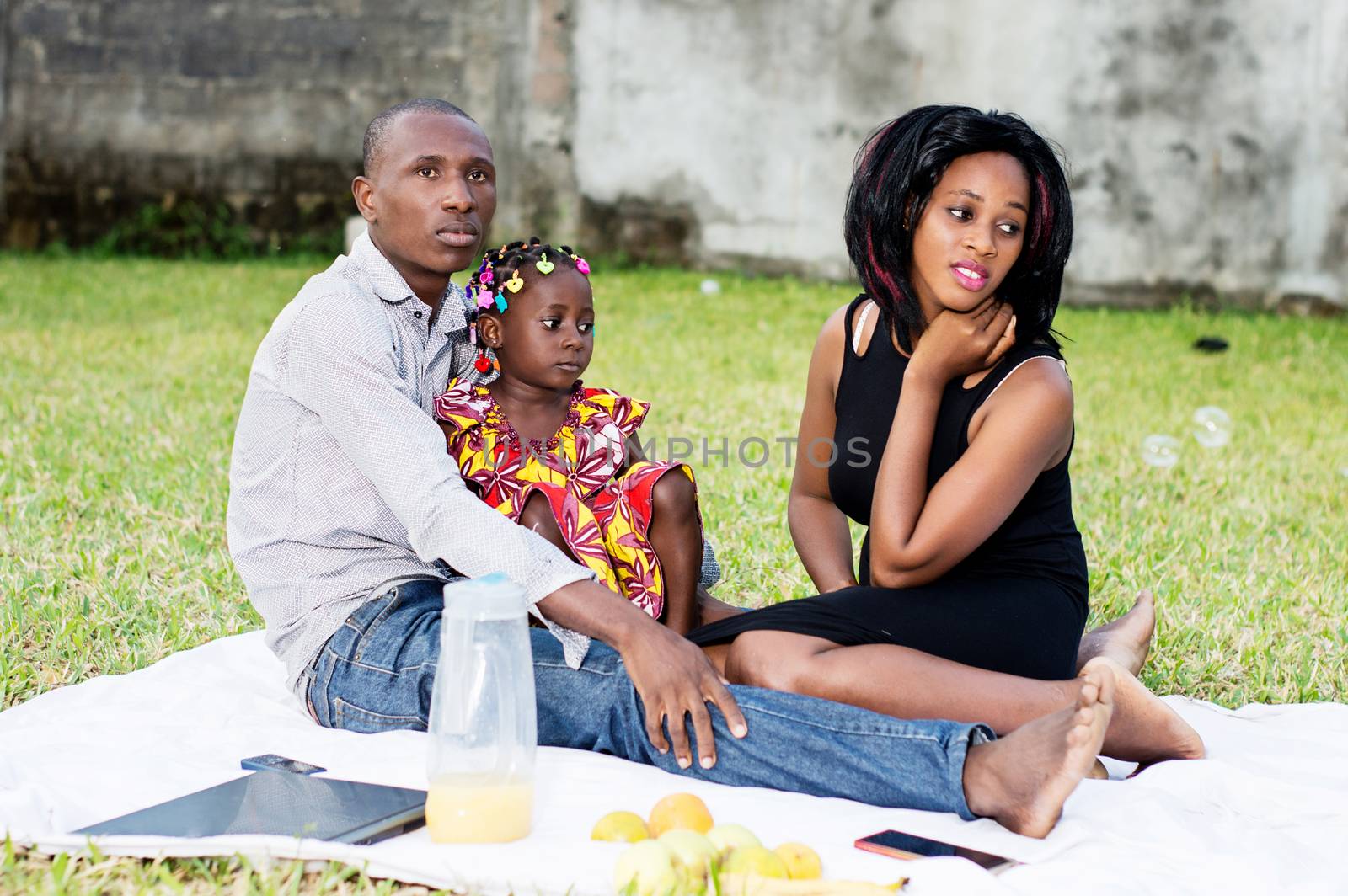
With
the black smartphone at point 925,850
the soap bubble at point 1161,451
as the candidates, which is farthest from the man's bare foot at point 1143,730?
the soap bubble at point 1161,451

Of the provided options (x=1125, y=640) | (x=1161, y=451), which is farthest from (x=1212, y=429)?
(x=1125, y=640)

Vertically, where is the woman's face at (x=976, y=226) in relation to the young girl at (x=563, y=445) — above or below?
above

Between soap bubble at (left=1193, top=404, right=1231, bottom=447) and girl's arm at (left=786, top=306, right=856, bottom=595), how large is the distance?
3.40m

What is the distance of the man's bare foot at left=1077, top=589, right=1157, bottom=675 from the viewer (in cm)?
307

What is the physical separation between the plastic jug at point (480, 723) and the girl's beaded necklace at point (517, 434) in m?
0.98

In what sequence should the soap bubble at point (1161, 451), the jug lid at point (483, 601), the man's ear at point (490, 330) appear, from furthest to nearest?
1. the soap bubble at point (1161, 451)
2. the man's ear at point (490, 330)
3. the jug lid at point (483, 601)

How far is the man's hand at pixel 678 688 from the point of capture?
7.50 ft

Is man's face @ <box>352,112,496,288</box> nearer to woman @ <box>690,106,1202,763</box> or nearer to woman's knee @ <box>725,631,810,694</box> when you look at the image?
woman @ <box>690,106,1202,763</box>

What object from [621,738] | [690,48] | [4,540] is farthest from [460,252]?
[690,48]

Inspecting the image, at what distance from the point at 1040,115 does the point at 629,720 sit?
912 cm

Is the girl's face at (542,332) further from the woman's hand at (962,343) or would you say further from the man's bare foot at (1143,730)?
the man's bare foot at (1143,730)

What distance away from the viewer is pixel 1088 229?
10.7 meters

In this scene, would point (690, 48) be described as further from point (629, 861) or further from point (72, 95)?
point (629, 861)

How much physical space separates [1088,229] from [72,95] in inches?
327
